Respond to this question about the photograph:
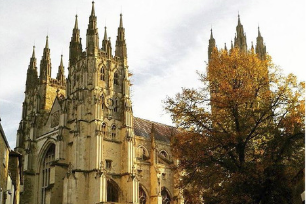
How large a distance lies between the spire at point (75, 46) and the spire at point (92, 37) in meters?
2.23

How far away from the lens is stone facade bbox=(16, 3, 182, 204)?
159ft

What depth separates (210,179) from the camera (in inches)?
845

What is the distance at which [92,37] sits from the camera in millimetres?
54594

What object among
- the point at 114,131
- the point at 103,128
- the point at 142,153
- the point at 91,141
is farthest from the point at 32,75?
the point at 142,153

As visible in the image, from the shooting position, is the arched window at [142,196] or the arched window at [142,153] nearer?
the arched window at [142,196]

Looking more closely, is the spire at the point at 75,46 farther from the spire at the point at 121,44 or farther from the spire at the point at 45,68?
the spire at the point at 45,68

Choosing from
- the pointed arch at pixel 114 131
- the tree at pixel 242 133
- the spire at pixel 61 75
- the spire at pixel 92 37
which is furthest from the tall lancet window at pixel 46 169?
the tree at pixel 242 133

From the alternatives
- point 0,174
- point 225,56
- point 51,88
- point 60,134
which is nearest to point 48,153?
point 60,134

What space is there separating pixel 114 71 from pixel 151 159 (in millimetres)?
11441

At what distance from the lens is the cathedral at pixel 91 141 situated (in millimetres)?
48594

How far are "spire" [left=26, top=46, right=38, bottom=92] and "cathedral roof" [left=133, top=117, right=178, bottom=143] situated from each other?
591 inches

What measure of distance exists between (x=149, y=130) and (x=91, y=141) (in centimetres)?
1418

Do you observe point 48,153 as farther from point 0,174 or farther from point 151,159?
point 0,174

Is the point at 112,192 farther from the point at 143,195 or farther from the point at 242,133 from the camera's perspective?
the point at 242,133
